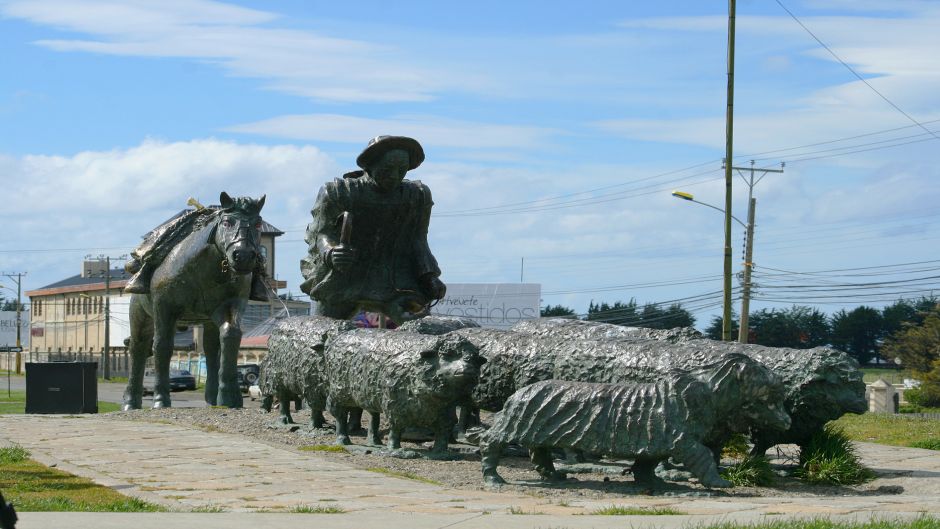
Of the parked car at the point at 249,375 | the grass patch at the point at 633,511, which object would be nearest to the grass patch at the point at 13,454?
the grass patch at the point at 633,511

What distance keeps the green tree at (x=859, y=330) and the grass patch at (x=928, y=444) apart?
2275 inches

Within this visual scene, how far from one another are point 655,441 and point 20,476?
509cm

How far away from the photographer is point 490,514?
8695 mm

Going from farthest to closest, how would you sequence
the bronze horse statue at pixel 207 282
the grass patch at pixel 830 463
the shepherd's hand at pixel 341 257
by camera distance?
1. the bronze horse statue at pixel 207 282
2. the shepherd's hand at pixel 341 257
3. the grass patch at pixel 830 463

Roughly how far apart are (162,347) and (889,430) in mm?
10149

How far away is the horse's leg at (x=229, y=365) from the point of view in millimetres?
16578

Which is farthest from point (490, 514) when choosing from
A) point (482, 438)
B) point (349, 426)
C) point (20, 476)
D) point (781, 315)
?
point (781, 315)

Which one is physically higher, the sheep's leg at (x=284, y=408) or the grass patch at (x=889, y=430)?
the sheep's leg at (x=284, y=408)

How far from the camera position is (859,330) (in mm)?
73438

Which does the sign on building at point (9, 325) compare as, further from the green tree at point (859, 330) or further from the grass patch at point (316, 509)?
the grass patch at point (316, 509)

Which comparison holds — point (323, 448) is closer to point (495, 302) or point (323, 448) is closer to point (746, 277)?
point (746, 277)

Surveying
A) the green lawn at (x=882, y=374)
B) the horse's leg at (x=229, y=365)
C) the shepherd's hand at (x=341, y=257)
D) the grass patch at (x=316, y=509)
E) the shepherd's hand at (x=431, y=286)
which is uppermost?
the shepherd's hand at (x=341, y=257)

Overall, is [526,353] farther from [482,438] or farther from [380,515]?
[380,515]

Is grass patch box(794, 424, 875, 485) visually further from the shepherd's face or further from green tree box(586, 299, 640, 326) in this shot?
green tree box(586, 299, 640, 326)
